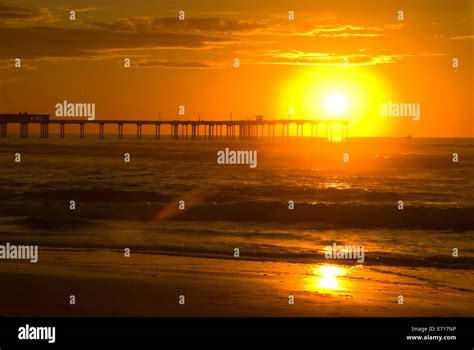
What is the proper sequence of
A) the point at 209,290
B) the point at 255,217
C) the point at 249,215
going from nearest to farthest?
the point at 209,290
the point at 255,217
the point at 249,215

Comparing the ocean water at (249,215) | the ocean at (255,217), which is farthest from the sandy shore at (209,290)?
the ocean water at (249,215)

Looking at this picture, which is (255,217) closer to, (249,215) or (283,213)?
(249,215)

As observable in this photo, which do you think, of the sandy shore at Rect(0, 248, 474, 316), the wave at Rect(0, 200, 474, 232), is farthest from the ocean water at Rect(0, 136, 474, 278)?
the sandy shore at Rect(0, 248, 474, 316)

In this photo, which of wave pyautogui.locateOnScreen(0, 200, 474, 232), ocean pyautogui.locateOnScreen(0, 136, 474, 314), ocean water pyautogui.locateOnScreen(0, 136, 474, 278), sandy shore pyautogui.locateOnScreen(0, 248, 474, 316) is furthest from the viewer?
wave pyautogui.locateOnScreen(0, 200, 474, 232)

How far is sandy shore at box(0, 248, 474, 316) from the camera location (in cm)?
967

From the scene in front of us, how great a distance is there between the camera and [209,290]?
36.1 feet

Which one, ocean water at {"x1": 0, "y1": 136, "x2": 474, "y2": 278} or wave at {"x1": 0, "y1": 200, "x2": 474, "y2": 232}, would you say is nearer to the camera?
ocean water at {"x1": 0, "y1": 136, "x2": 474, "y2": 278}

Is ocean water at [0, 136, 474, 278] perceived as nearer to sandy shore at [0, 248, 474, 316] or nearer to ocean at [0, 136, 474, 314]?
ocean at [0, 136, 474, 314]

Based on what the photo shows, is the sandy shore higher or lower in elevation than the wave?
lower

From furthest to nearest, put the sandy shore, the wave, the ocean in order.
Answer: the wave, the ocean, the sandy shore

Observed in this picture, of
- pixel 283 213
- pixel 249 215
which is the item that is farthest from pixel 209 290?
pixel 283 213

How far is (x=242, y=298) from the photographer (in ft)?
34.1

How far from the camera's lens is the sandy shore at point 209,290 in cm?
967
